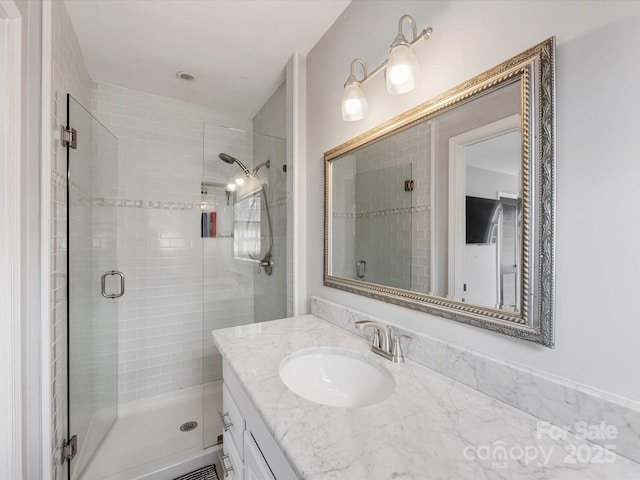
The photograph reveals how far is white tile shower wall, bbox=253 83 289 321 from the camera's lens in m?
1.99

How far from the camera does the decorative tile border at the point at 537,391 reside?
1.97 ft

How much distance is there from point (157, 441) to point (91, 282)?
44.2 inches

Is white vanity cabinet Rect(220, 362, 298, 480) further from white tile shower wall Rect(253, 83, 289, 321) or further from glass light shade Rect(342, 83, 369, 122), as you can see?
glass light shade Rect(342, 83, 369, 122)

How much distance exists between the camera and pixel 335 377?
45.6 inches

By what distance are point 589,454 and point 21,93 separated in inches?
79.9

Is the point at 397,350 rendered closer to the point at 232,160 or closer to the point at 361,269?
the point at 361,269

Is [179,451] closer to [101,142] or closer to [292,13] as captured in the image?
[101,142]

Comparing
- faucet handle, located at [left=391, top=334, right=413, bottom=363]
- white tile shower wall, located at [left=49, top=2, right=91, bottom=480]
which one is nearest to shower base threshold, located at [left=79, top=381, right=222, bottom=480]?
white tile shower wall, located at [left=49, top=2, right=91, bottom=480]

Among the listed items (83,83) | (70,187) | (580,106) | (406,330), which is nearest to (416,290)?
(406,330)

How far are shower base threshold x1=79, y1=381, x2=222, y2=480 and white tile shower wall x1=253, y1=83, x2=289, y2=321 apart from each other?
809 mm

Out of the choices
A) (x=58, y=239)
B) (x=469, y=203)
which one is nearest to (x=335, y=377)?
(x=469, y=203)

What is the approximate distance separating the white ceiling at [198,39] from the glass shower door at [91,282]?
451mm

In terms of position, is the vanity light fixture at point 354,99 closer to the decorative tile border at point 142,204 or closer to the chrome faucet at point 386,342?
the chrome faucet at point 386,342

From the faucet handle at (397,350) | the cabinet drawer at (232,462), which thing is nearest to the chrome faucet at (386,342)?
the faucet handle at (397,350)
